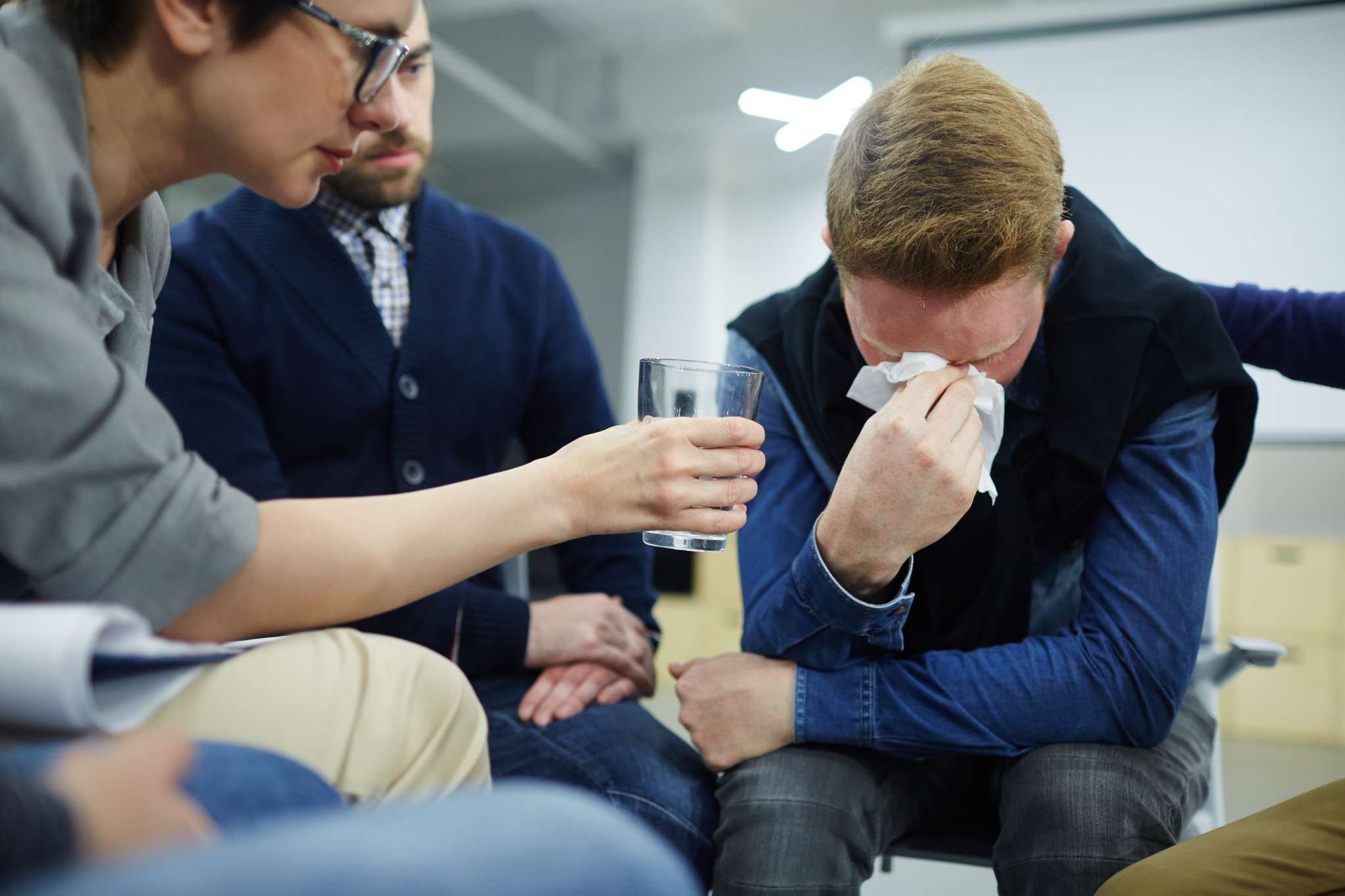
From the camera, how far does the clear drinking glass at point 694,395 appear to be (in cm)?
107

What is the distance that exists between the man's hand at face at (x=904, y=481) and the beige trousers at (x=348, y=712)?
0.50 meters

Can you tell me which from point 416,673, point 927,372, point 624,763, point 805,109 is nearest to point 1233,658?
point 927,372

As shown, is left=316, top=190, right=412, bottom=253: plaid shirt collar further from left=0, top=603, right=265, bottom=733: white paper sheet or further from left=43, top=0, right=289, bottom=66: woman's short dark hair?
left=0, top=603, right=265, bottom=733: white paper sheet

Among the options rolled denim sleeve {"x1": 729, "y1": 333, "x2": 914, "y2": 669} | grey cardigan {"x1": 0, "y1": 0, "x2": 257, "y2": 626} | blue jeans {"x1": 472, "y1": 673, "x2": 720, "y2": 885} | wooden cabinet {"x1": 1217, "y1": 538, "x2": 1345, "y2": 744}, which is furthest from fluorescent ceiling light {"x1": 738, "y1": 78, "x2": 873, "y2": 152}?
grey cardigan {"x1": 0, "y1": 0, "x2": 257, "y2": 626}

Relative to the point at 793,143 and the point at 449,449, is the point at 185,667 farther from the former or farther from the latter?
the point at 793,143

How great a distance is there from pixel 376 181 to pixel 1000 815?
1318 millimetres

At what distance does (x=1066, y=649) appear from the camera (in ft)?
4.11

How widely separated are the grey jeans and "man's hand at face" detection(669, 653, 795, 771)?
2 cm

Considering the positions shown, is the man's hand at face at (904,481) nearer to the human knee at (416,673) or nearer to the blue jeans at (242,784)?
the human knee at (416,673)

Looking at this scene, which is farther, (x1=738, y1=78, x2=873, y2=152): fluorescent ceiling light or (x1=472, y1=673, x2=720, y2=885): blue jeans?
(x1=738, y1=78, x2=873, y2=152): fluorescent ceiling light

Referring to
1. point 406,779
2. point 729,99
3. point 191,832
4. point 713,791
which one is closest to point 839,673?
point 713,791

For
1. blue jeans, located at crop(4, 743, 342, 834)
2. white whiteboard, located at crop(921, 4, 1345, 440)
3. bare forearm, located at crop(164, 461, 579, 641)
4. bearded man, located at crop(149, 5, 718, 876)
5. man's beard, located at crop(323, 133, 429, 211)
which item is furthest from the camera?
white whiteboard, located at crop(921, 4, 1345, 440)

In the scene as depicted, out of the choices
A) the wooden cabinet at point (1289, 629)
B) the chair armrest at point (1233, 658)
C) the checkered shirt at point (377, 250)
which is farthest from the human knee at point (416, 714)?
the wooden cabinet at point (1289, 629)

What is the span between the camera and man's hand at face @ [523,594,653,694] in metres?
1.58
